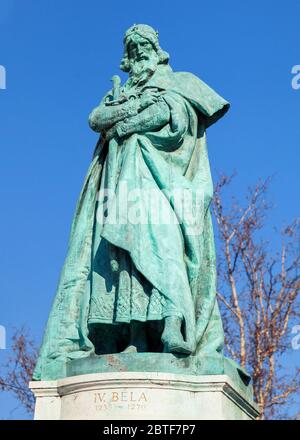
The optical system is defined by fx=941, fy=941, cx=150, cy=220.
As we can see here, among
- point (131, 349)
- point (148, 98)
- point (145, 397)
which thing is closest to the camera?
point (145, 397)

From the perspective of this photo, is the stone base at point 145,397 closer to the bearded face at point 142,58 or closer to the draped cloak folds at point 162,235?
the draped cloak folds at point 162,235

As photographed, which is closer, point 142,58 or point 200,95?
point 200,95

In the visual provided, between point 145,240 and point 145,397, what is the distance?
1679mm

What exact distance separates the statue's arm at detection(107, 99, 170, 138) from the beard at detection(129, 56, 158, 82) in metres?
0.59

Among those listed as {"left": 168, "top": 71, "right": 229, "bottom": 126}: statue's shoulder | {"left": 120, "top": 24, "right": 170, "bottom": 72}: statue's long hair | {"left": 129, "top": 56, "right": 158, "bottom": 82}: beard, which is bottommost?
{"left": 168, "top": 71, "right": 229, "bottom": 126}: statue's shoulder

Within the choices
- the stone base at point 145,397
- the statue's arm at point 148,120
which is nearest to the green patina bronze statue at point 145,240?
the statue's arm at point 148,120

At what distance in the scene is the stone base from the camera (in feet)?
27.7

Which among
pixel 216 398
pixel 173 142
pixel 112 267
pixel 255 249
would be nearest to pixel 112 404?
pixel 216 398

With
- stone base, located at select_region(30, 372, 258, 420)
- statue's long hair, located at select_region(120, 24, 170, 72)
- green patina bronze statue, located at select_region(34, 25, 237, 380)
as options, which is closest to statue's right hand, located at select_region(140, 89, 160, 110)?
green patina bronze statue, located at select_region(34, 25, 237, 380)

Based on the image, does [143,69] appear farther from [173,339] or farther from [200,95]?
[173,339]

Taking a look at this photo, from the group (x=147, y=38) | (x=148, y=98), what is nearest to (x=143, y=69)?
(x=147, y=38)

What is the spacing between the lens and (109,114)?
1026 centimetres

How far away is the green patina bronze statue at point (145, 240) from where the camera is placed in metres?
9.15

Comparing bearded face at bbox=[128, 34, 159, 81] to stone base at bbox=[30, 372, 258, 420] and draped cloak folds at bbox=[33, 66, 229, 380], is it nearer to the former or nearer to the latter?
draped cloak folds at bbox=[33, 66, 229, 380]
